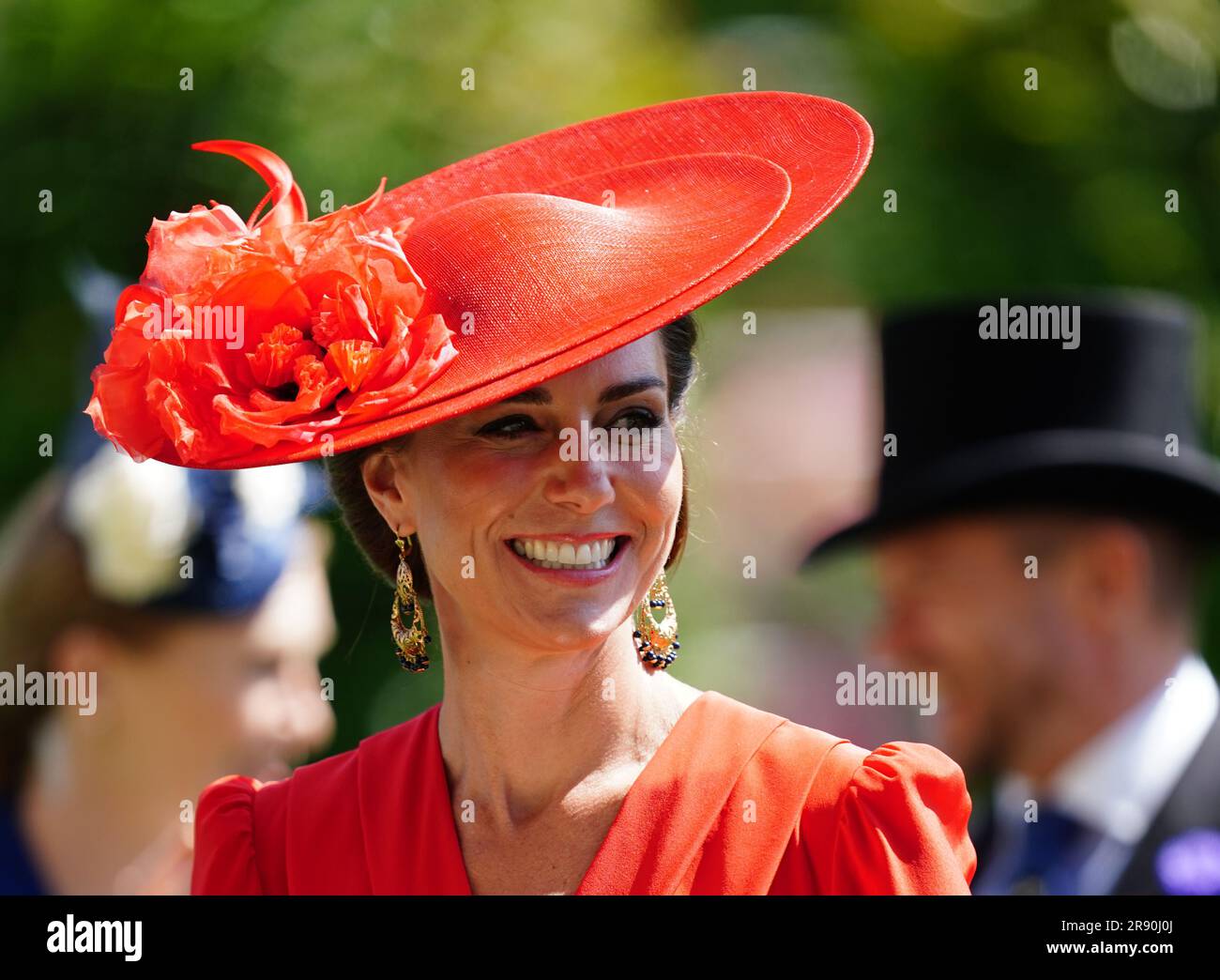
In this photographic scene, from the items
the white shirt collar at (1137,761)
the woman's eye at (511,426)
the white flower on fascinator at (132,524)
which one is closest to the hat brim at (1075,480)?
the white shirt collar at (1137,761)

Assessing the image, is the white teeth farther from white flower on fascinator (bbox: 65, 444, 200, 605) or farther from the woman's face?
white flower on fascinator (bbox: 65, 444, 200, 605)

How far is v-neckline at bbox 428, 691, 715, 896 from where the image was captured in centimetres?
227

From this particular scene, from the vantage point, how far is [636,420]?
90.5 inches

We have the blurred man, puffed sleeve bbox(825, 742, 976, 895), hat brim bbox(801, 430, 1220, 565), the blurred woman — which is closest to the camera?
puffed sleeve bbox(825, 742, 976, 895)

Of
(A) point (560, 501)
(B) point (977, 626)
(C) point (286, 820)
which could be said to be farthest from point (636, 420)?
(B) point (977, 626)

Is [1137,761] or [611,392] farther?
[1137,761]

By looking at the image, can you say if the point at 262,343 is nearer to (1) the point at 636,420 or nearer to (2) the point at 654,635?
(1) the point at 636,420

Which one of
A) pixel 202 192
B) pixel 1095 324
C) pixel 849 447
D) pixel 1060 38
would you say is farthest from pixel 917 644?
pixel 1060 38

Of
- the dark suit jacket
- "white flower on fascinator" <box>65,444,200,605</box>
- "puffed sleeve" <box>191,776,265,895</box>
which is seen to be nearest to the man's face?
the dark suit jacket

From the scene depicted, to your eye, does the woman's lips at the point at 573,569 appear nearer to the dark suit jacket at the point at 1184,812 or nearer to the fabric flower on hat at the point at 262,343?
the fabric flower on hat at the point at 262,343

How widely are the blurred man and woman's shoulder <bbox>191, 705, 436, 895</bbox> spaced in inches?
81.1

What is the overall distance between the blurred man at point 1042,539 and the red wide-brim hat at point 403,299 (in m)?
2.14

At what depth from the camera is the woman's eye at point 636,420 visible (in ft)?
7.47

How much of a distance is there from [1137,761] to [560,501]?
2.29 m
